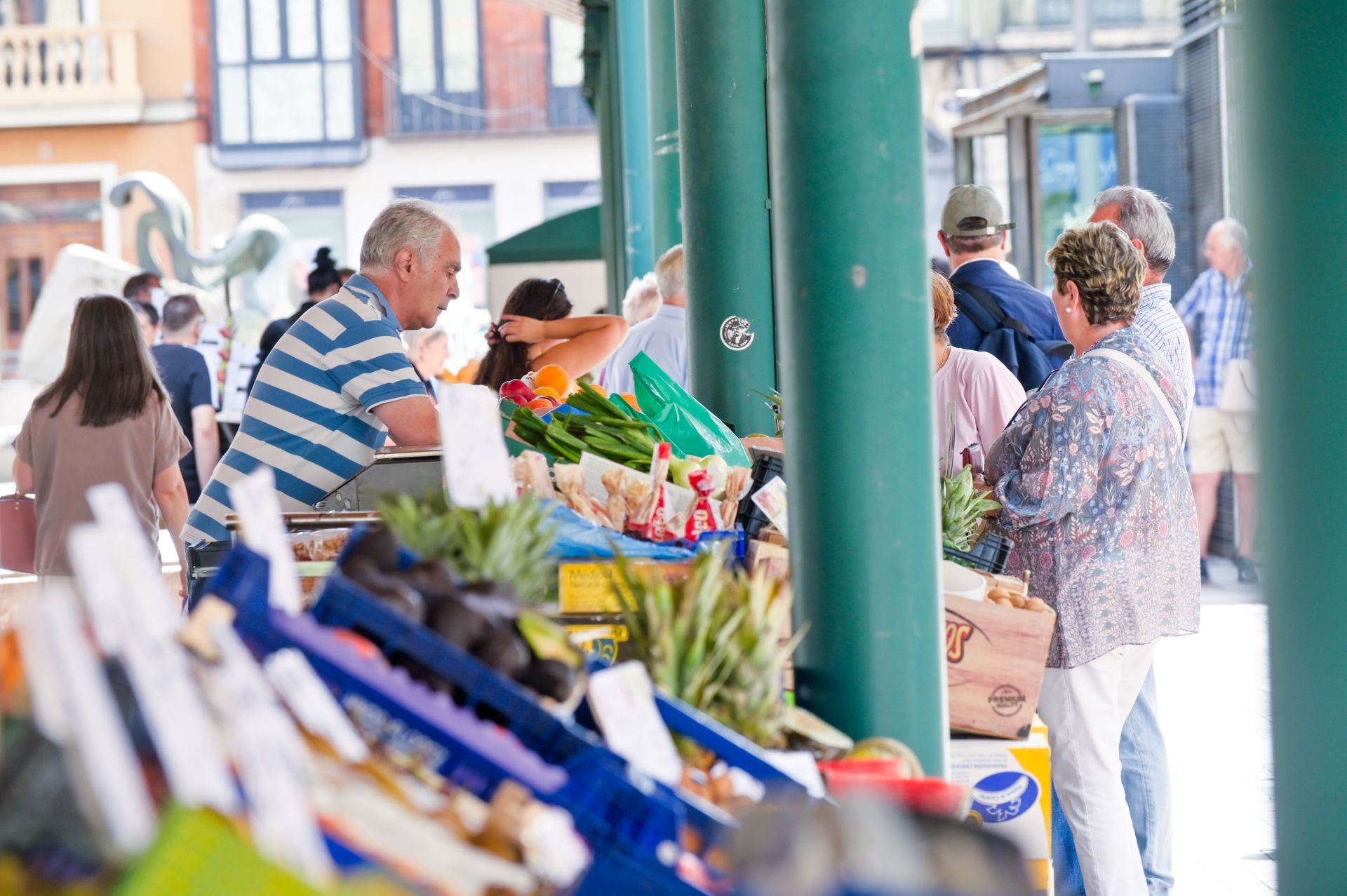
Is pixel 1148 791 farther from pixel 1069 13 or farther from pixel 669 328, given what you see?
pixel 1069 13

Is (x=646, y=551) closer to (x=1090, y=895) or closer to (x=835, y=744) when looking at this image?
(x=835, y=744)

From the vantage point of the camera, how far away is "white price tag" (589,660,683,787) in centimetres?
169

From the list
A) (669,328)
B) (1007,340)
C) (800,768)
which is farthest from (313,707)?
(669,328)

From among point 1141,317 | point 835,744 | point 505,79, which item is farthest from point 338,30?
point 835,744

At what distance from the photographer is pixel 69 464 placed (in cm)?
494

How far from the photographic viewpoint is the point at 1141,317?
4141mm

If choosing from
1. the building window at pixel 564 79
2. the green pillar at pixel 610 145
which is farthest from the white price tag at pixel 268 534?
the building window at pixel 564 79

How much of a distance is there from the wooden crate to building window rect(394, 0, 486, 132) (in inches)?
917

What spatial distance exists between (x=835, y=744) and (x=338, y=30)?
2471 centimetres

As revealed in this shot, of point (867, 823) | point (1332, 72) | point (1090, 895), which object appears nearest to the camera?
point (867, 823)

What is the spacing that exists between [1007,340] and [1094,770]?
1726mm

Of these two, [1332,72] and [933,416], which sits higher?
[1332,72]

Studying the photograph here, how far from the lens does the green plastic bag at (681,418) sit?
3279 millimetres

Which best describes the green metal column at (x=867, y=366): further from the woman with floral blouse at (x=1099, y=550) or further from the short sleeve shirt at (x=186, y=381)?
the short sleeve shirt at (x=186, y=381)
